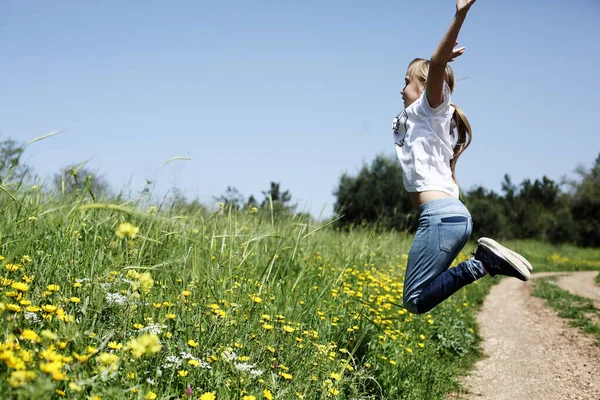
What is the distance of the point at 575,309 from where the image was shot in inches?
312

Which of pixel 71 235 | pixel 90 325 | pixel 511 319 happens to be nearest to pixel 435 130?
pixel 90 325

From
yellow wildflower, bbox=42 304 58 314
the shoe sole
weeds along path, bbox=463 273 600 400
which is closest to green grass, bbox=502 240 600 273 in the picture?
weeds along path, bbox=463 273 600 400

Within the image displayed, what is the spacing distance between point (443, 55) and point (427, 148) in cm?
62

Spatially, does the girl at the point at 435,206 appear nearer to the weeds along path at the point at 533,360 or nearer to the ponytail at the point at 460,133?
the ponytail at the point at 460,133

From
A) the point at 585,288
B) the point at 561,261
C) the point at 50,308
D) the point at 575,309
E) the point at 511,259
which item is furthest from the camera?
the point at 561,261

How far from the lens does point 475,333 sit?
646cm

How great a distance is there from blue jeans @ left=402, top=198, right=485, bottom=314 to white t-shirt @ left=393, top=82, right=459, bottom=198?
14cm

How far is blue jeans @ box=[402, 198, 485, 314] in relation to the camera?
3385 millimetres

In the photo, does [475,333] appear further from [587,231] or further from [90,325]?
[587,231]

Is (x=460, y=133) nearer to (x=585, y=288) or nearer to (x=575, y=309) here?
(x=575, y=309)

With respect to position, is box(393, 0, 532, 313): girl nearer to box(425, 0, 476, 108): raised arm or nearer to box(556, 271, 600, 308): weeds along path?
box(425, 0, 476, 108): raised arm

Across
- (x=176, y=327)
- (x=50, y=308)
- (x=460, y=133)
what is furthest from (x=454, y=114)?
(x=50, y=308)

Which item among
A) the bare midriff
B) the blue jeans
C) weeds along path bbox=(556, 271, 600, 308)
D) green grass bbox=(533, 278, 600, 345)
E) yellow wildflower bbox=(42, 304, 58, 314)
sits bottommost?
green grass bbox=(533, 278, 600, 345)

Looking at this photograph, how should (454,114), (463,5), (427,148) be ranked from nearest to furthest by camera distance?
(463,5) → (427,148) → (454,114)
